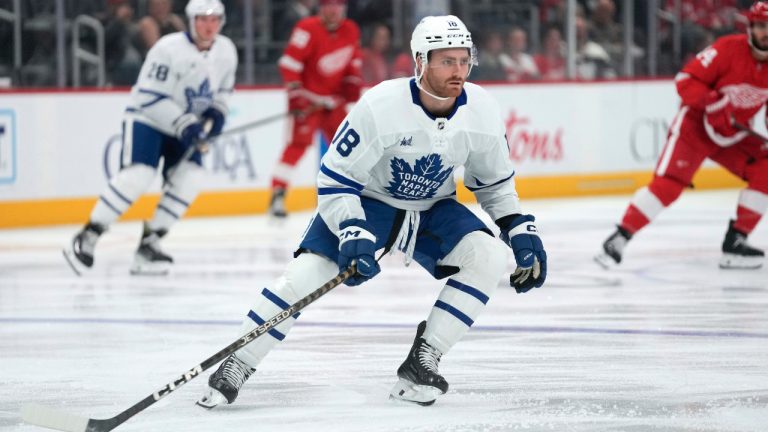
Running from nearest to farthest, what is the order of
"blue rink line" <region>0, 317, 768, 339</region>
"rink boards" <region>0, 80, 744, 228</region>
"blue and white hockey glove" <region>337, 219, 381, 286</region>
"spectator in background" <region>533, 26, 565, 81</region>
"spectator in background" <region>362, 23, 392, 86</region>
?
"blue and white hockey glove" <region>337, 219, 381, 286</region>, "blue rink line" <region>0, 317, 768, 339</region>, "rink boards" <region>0, 80, 744, 228</region>, "spectator in background" <region>362, 23, 392, 86</region>, "spectator in background" <region>533, 26, 565, 81</region>

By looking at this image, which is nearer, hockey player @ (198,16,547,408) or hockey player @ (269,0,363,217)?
hockey player @ (198,16,547,408)

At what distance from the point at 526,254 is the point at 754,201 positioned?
3256mm

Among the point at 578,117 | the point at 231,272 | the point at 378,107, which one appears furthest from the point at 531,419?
the point at 578,117

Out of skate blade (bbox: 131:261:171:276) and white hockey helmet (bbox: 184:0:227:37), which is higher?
white hockey helmet (bbox: 184:0:227:37)

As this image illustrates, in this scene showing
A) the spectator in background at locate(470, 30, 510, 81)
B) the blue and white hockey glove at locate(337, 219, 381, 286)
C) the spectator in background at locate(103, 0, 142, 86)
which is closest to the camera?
the blue and white hockey glove at locate(337, 219, 381, 286)

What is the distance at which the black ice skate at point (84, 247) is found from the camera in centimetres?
656

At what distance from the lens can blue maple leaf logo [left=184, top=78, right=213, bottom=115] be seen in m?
6.69

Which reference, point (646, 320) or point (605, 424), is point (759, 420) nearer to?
point (605, 424)

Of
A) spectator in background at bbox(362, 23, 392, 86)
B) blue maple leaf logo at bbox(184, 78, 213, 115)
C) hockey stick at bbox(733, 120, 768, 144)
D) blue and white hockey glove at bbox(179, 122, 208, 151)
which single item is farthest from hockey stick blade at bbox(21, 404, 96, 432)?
spectator in background at bbox(362, 23, 392, 86)

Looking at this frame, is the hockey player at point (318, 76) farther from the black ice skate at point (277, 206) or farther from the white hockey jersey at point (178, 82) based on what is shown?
the white hockey jersey at point (178, 82)

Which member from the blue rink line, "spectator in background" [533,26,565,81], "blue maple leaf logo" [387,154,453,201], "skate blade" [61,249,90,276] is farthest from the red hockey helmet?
"spectator in background" [533,26,565,81]

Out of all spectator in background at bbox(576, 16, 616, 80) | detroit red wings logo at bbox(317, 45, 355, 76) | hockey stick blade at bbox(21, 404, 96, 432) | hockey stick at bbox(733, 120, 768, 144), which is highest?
hockey stick blade at bbox(21, 404, 96, 432)

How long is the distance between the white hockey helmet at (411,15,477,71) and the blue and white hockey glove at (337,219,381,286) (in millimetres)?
446

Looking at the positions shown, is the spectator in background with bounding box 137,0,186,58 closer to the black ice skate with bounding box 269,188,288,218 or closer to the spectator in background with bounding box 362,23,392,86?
the black ice skate with bounding box 269,188,288,218
